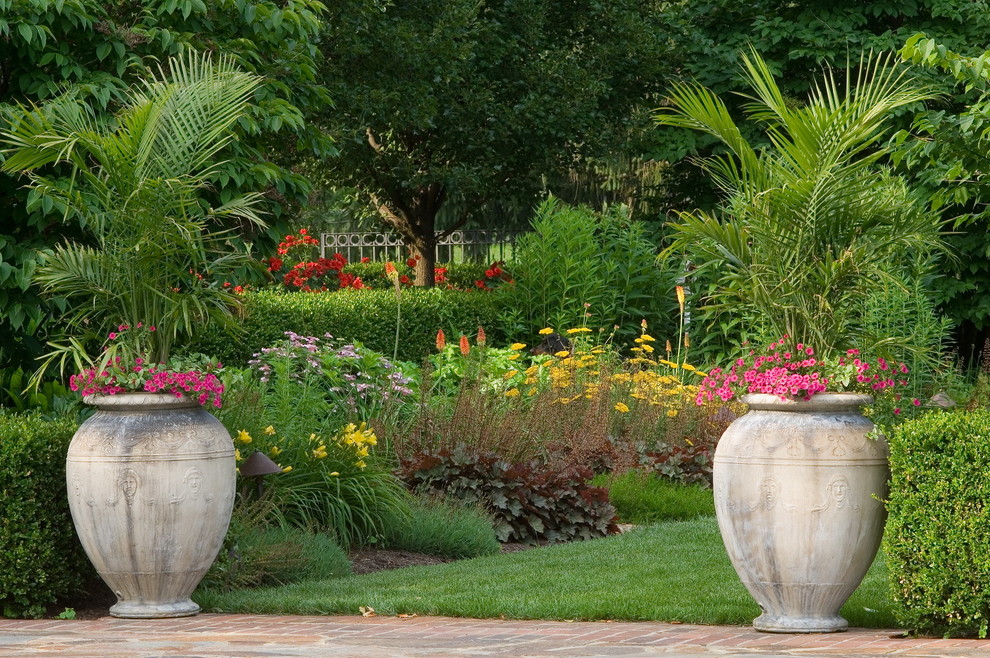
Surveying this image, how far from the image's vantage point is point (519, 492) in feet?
29.9

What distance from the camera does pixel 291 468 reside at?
26.2 ft

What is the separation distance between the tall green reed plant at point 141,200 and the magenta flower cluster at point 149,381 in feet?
0.30

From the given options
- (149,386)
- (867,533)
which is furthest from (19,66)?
(867,533)

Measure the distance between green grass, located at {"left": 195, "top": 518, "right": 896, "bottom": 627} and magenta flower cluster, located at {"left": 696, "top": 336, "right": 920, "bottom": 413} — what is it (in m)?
1.03

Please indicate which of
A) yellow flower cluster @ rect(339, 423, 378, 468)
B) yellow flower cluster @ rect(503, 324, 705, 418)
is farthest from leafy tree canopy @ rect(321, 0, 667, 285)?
yellow flower cluster @ rect(339, 423, 378, 468)

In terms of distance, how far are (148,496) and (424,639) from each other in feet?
5.16

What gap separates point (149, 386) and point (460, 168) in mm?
11264

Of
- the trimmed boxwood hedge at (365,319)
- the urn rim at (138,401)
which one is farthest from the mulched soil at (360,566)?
the trimmed boxwood hedge at (365,319)

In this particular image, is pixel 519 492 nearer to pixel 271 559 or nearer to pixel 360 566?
pixel 360 566

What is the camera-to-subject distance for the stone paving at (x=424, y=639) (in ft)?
17.3

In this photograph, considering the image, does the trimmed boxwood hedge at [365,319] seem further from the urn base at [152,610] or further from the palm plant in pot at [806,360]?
the palm plant in pot at [806,360]

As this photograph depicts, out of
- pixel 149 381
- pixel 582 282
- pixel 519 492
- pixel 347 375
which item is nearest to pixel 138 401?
pixel 149 381

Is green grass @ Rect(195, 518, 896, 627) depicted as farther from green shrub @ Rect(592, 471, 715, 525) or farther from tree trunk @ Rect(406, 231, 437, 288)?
tree trunk @ Rect(406, 231, 437, 288)

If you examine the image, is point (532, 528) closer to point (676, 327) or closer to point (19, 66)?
point (19, 66)
